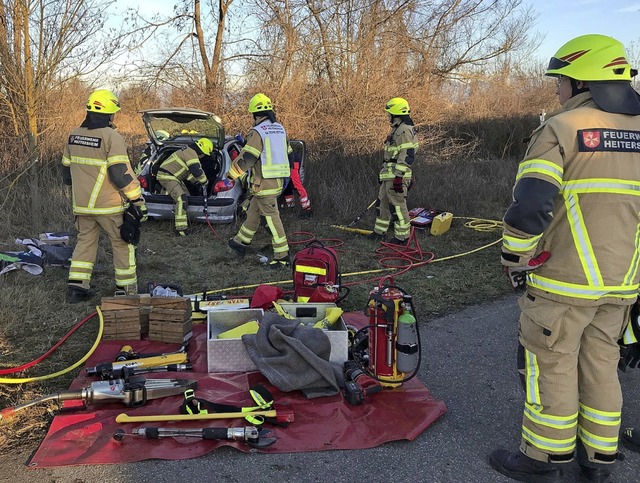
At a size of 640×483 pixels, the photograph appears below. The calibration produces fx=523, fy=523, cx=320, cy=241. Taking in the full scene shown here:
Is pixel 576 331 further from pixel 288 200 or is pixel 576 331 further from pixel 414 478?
pixel 288 200

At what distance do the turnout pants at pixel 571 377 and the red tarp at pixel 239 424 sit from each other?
833mm

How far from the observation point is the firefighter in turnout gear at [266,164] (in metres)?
6.62

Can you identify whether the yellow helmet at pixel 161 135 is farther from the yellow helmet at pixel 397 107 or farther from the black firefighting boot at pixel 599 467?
the black firefighting boot at pixel 599 467

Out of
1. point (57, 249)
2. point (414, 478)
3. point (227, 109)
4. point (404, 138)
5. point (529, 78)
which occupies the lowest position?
point (414, 478)

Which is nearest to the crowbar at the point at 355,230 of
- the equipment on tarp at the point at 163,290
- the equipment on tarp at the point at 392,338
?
the equipment on tarp at the point at 163,290

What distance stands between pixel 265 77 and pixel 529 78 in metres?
11.7

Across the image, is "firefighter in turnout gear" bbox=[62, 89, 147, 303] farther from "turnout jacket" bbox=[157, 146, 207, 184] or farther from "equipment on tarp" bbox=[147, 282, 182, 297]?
"turnout jacket" bbox=[157, 146, 207, 184]

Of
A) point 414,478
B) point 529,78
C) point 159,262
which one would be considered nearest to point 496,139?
point 529,78

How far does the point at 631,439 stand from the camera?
10.3 feet

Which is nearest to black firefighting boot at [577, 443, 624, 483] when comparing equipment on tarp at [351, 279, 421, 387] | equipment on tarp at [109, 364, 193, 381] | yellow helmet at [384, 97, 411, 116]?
equipment on tarp at [351, 279, 421, 387]

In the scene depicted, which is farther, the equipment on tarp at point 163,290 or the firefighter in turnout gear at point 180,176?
the firefighter in turnout gear at point 180,176

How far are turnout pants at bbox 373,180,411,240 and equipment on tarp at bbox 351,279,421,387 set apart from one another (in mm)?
4175

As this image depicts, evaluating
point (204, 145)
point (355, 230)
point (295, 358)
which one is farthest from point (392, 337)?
point (204, 145)

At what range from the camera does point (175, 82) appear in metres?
14.2
